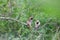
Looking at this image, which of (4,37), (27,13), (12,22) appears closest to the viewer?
(4,37)

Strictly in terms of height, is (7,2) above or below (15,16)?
above

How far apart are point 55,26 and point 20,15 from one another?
0.54 meters

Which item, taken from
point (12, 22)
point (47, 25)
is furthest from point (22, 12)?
→ point (47, 25)

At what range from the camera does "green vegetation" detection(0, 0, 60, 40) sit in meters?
2.35

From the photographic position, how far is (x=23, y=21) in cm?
256

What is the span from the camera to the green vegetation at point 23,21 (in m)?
2.35

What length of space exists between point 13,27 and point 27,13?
0.34 m

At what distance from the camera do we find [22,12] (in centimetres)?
266

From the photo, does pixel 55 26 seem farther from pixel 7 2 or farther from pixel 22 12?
pixel 7 2

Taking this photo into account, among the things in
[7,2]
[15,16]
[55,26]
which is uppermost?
[7,2]

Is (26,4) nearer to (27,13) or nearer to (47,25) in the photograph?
(27,13)

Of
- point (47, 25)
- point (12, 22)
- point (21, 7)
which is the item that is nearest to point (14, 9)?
point (21, 7)

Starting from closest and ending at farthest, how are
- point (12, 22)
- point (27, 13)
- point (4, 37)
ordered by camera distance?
point (4, 37) → point (12, 22) → point (27, 13)

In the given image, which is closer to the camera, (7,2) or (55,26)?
(55,26)
